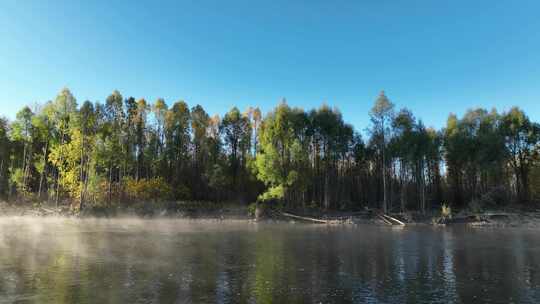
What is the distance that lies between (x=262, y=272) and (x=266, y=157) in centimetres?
4185

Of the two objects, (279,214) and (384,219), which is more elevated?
(279,214)

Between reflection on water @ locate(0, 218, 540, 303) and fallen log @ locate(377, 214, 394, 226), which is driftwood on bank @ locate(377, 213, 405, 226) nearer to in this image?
fallen log @ locate(377, 214, 394, 226)

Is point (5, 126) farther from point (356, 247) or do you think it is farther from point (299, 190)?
point (356, 247)

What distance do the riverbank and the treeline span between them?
2620 millimetres

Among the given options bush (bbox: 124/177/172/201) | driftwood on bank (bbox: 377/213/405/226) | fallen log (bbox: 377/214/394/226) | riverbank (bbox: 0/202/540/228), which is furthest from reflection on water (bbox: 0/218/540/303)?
bush (bbox: 124/177/172/201)

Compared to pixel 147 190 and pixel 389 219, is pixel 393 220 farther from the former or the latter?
pixel 147 190

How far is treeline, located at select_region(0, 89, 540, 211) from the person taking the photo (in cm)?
5953

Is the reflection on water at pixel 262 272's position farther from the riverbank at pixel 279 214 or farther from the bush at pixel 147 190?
the bush at pixel 147 190

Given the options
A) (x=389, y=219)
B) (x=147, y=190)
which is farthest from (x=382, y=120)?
(x=147, y=190)

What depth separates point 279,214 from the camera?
188ft

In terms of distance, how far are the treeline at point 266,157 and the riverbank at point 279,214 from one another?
2620 millimetres

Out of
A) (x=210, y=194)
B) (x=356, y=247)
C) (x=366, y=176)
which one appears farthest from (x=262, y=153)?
(x=356, y=247)

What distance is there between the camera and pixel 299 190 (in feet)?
206

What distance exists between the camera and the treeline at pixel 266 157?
5953cm
